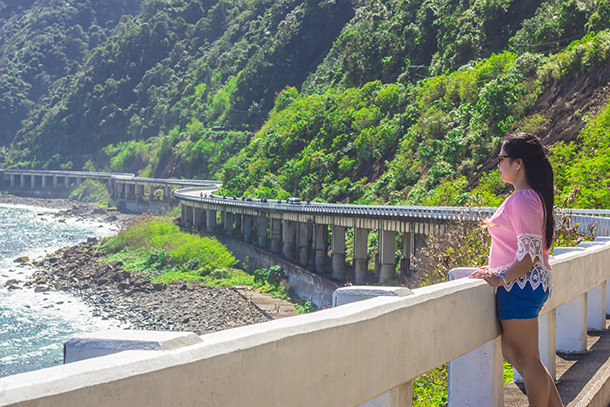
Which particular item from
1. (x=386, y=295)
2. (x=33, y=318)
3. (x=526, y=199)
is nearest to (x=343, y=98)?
(x=33, y=318)

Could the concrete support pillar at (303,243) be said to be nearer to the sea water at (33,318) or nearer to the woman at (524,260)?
the sea water at (33,318)

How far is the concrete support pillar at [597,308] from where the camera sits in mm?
8961

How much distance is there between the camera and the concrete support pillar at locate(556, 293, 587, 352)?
7730 mm

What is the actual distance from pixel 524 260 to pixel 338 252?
40.5 meters

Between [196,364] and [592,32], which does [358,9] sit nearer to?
[592,32]

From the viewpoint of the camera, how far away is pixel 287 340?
328 centimetres

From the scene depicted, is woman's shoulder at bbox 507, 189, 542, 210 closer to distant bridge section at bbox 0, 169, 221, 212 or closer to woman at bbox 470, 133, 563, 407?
woman at bbox 470, 133, 563, 407

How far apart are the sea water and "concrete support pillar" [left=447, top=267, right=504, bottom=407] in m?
25.0

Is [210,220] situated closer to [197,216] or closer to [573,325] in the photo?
[197,216]

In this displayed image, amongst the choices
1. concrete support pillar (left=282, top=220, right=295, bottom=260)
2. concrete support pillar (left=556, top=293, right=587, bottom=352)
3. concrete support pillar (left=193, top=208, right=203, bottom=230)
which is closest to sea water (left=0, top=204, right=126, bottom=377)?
concrete support pillar (left=193, top=208, right=203, bottom=230)

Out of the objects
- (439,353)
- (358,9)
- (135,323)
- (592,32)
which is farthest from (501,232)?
(358,9)

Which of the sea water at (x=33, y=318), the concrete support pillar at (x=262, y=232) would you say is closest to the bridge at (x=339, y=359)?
the sea water at (x=33, y=318)

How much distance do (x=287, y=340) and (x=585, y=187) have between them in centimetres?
3182

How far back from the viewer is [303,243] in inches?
2028
